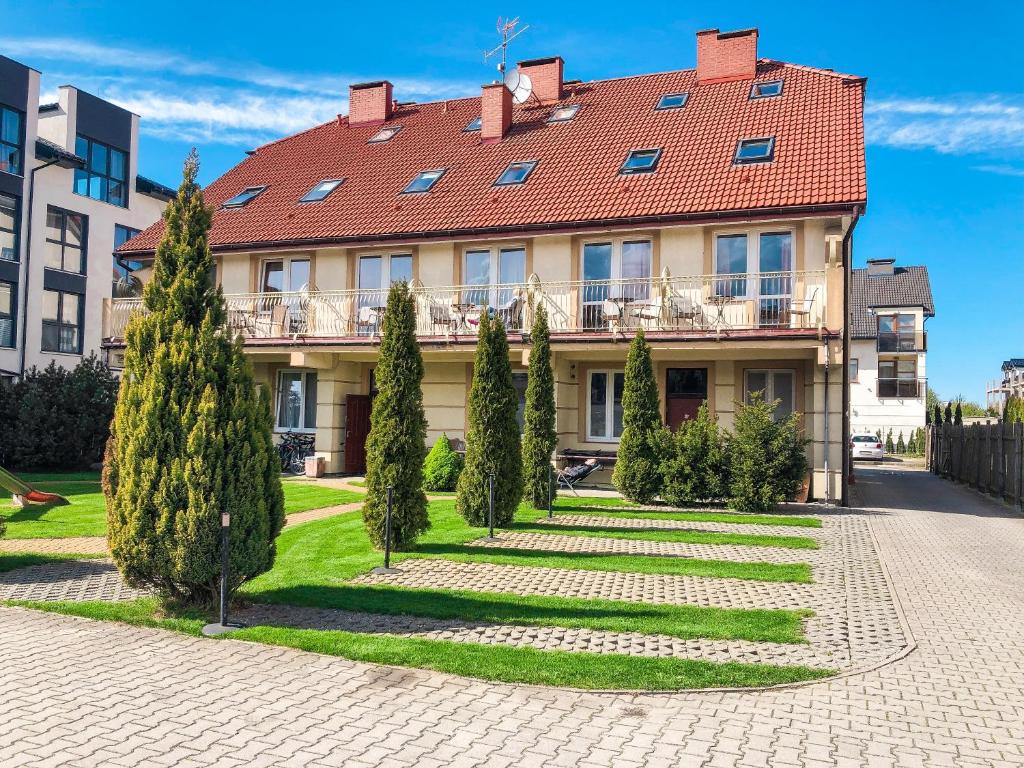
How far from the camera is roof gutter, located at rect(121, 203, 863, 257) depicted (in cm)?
1678

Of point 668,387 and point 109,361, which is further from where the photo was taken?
point 109,361

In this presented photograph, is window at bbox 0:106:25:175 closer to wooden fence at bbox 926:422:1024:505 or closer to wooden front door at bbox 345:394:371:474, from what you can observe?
wooden front door at bbox 345:394:371:474

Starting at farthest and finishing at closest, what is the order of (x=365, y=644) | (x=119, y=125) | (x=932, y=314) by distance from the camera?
(x=932, y=314) < (x=119, y=125) < (x=365, y=644)

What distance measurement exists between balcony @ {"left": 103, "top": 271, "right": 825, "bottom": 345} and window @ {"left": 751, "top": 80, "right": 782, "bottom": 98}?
262 inches

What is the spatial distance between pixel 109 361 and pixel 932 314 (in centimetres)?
4787

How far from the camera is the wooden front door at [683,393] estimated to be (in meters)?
19.2

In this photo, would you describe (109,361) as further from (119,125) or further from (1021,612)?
(1021,612)

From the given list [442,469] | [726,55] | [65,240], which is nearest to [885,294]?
[726,55]

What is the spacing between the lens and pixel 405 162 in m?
24.0

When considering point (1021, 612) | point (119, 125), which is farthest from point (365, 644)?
point (119, 125)

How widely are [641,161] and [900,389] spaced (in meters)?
38.6

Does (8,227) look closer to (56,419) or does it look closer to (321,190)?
(56,419)

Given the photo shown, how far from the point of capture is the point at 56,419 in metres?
22.2

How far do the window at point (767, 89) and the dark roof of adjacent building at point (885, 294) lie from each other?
3255 centimetres
